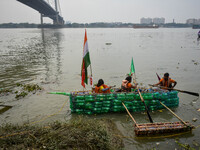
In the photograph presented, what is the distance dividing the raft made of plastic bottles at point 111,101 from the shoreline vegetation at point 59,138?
197 cm

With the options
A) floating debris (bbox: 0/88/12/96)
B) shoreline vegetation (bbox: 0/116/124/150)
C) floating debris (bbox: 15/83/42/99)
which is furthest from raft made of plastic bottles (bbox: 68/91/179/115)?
floating debris (bbox: 0/88/12/96)

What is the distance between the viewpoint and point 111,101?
28.8ft

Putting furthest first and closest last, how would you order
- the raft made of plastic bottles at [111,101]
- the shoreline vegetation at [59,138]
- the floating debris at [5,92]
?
1. the floating debris at [5,92]
2. the raft made of plastic bottles at [111,101]
3. the shoreline vegetation at [59,138]

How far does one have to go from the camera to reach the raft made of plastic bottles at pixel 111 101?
8.55 metres

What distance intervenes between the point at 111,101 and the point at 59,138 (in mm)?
3678

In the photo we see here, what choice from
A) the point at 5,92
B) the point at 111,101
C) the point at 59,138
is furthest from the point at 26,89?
the point at 59,138

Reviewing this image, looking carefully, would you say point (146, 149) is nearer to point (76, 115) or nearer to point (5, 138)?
point (76, 115)

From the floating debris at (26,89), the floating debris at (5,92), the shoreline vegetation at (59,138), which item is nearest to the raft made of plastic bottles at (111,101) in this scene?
the shoreline vegetation at (59,138)

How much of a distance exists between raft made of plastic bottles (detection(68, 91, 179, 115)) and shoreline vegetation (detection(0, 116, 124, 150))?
6.45 ft

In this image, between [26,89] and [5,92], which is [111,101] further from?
[5,92]

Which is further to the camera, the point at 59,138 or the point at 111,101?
the point at 111,101

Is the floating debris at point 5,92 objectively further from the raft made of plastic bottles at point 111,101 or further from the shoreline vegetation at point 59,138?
the raft made of plastic bottles at point 111,101

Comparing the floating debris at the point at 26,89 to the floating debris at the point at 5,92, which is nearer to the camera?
the floating debris at the point at 26,89

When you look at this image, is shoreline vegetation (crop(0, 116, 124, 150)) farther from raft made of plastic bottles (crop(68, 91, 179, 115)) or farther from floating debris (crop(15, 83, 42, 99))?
floating debris (crop(15, 83, 42, 99))
